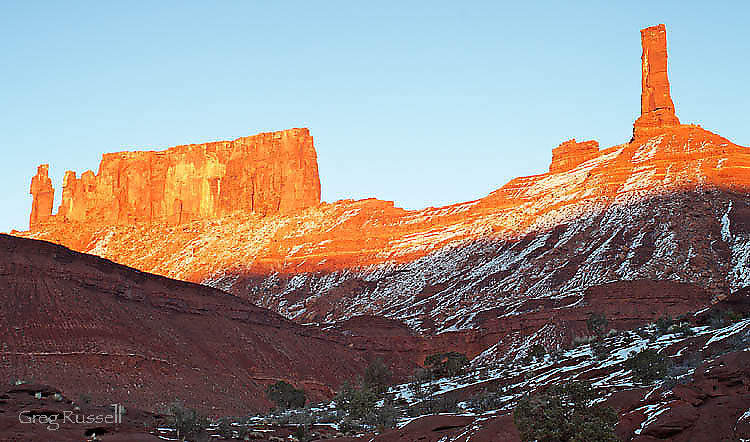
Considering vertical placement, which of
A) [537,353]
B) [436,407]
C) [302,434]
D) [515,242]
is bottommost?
[302,434]

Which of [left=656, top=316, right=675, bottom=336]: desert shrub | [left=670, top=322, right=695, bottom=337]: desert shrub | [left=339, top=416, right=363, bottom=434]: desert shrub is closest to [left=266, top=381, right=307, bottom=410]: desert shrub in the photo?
[left=339, top=416, right=363, bottom=434]: desert shrub

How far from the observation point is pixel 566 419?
1639 centimetres

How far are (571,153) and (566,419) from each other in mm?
91238

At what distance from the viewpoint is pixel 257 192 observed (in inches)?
5020

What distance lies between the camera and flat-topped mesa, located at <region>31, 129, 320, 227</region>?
416ft

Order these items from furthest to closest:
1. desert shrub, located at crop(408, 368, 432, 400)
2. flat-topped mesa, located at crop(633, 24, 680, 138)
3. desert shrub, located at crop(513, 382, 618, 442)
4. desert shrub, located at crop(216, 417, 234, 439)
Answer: flat-topped mesa, located at crop(633, 24, 680, 138) < desert shrub, located at crop(408, 368, 432, 400) < desert shrub, located at crop(216, 417, 234, 439) < desert shrub, located at crop(513, 382, 618, 442)

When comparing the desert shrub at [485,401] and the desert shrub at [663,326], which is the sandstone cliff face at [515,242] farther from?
the desert shrub at [485,401]

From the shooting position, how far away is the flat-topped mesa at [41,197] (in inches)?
5374

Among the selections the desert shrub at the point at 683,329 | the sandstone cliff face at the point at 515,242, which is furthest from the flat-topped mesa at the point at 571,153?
the desert shrub at the point at 683,329

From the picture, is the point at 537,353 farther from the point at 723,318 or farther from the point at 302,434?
the point at 302,434

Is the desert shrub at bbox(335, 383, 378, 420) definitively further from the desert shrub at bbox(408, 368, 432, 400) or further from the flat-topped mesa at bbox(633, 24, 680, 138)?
the flat-topped mesa at bbox(633, 24, 680, 138)

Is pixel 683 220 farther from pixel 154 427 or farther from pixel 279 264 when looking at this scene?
pixel 154 427

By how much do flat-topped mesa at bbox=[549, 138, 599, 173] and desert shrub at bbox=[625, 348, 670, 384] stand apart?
80732mm

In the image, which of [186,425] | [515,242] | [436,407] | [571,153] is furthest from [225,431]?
[571,153]
